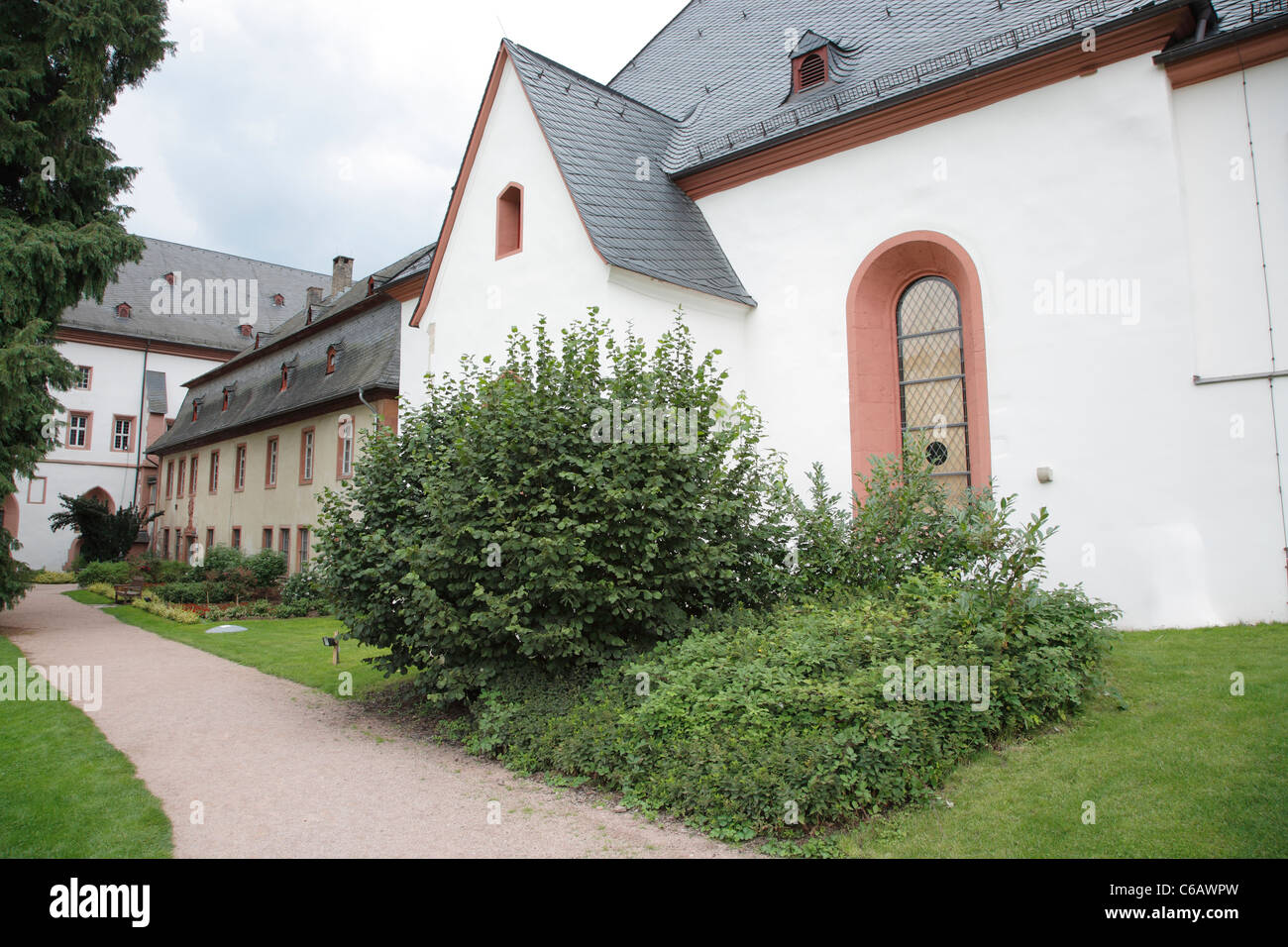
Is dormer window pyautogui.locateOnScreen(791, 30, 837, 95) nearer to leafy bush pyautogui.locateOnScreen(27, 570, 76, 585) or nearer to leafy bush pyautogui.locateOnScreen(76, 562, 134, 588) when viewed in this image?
leafy bush pyautogui.locateOnScreen(76, 562, 134, 588)

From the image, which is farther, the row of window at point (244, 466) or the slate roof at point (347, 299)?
the slate roof at point (347, 299)

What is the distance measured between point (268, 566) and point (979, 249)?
22.2 meters

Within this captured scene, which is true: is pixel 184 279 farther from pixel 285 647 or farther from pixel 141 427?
pixel 285 647

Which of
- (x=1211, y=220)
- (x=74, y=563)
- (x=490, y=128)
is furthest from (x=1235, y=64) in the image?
(x=74, y=563)

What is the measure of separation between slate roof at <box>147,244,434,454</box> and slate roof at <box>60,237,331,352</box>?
5203mm

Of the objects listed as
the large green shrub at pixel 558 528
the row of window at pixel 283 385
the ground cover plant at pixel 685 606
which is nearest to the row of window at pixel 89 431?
the row of window at pixel 283 385

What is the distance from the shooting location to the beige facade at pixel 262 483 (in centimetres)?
2520

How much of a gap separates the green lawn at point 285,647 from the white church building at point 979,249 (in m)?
5.55

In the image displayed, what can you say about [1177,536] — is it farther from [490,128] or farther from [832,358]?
[490,128]

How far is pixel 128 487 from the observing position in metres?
41.8

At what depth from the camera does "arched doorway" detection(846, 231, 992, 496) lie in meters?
11.5

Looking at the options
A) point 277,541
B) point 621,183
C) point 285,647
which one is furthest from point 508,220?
point 277,541

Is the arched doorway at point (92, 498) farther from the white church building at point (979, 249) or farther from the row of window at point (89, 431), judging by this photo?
the white church building at point (979, 249)

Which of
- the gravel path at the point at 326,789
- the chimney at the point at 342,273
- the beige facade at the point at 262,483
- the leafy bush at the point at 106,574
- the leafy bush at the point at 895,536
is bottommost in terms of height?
the gravel path at the point at 326,789
